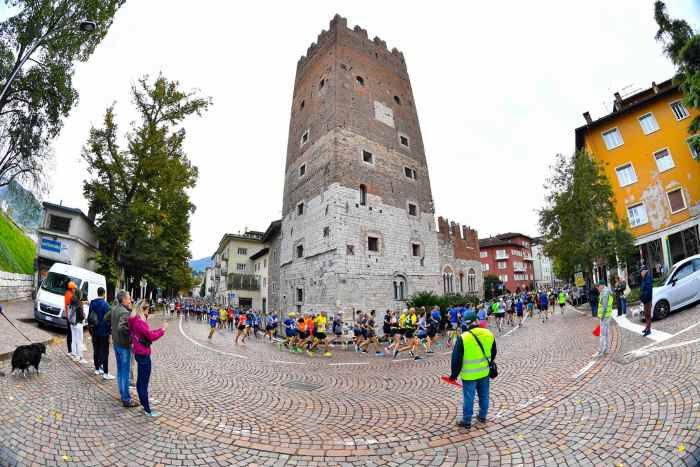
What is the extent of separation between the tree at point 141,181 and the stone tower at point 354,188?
7.93 m

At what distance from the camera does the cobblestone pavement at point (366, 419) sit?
13.0 feet

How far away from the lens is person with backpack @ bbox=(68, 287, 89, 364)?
8.53 m

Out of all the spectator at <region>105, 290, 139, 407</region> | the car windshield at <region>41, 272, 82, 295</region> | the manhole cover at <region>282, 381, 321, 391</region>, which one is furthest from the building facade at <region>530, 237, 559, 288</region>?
the spectator at <region>105, 290, 139, 407</region>

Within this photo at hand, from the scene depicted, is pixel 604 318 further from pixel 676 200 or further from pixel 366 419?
pixel 676 200

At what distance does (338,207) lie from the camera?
2138cm

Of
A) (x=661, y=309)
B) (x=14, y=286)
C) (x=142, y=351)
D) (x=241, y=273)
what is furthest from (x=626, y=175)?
(x=241, y=273)

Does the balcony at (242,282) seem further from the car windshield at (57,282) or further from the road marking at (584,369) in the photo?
the road marking at (584,369)

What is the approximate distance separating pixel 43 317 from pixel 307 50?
2707cm

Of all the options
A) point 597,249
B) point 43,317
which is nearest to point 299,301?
point 43,317

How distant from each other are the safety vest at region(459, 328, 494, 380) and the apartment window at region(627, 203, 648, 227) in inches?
1053

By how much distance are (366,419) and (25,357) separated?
22.6ft

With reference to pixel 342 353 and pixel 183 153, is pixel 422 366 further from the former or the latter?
pixel 183 153

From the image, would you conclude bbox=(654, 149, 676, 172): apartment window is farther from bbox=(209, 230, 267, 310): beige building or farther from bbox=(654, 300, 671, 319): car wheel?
bbox=(209, 230, 267, 310): beige building

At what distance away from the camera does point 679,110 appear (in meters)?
22.4
